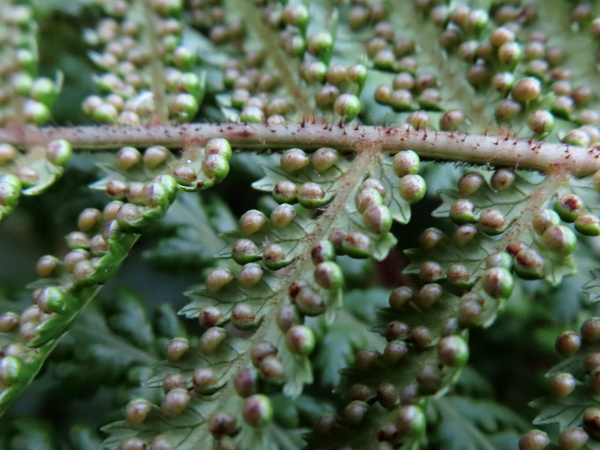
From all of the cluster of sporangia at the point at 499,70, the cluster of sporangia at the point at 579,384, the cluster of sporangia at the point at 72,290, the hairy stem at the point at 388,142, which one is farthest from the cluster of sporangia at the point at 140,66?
the cluster of sporangia at the point at 579,384

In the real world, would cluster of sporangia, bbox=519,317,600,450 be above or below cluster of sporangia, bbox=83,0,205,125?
below

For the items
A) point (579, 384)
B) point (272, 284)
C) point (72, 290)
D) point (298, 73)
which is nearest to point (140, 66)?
point (298, 73)

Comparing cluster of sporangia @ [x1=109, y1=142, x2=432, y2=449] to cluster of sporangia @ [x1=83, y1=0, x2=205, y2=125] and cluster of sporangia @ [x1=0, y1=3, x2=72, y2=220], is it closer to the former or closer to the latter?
cluster of sporangia @ [x1=83, y1=0, x2=205, y2=125]

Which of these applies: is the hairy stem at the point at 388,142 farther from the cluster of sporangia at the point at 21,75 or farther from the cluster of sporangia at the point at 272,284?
the cluster of sporangia at the point at 21,75

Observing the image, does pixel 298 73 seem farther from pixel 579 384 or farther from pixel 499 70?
pixel 579 384

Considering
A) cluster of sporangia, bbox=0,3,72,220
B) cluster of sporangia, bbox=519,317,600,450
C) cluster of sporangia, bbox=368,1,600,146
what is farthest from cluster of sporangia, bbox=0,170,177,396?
cluster of sporangia, bbox=519,317,600,450

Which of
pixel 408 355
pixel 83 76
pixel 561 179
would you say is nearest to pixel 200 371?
pixel 408 355
